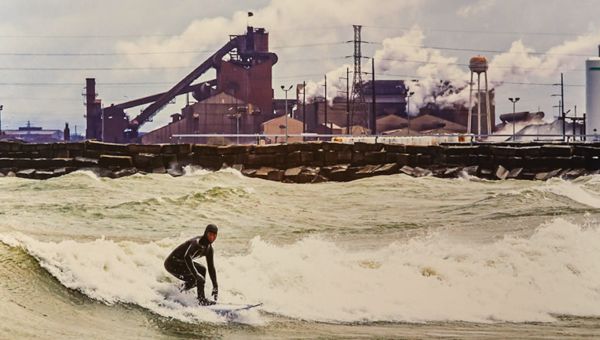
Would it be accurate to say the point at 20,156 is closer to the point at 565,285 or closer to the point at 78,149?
the point at 78,149

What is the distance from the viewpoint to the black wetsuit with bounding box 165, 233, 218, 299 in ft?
26.6

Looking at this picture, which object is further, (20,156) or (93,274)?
(20,156)

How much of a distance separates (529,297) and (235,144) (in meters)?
3.54

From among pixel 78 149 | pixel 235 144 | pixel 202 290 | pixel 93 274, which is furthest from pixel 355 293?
pixel 78 149

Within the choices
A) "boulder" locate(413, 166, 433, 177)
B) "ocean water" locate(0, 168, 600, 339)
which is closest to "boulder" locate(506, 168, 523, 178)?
"ocean water" locate(0, 168, 600, 339)

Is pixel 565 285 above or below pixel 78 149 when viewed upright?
below

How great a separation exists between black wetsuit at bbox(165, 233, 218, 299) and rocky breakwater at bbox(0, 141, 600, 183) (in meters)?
2.82

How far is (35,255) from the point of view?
8.67 meters

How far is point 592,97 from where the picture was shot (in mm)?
16531

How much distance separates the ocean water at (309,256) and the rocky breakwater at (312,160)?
7.0 inches

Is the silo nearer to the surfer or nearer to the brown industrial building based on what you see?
the brown industrial building

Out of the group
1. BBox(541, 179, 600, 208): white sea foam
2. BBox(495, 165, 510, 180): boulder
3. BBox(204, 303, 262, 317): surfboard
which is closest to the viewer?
BBox(204, 303, 262, 317): surfboard

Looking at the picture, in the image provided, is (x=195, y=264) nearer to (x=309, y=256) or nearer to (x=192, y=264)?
(x=192, y=264)

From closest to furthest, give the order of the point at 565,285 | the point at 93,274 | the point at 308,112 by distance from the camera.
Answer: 1. the point at 93,274
2. the point at 565,285
3. the point at 308,112
